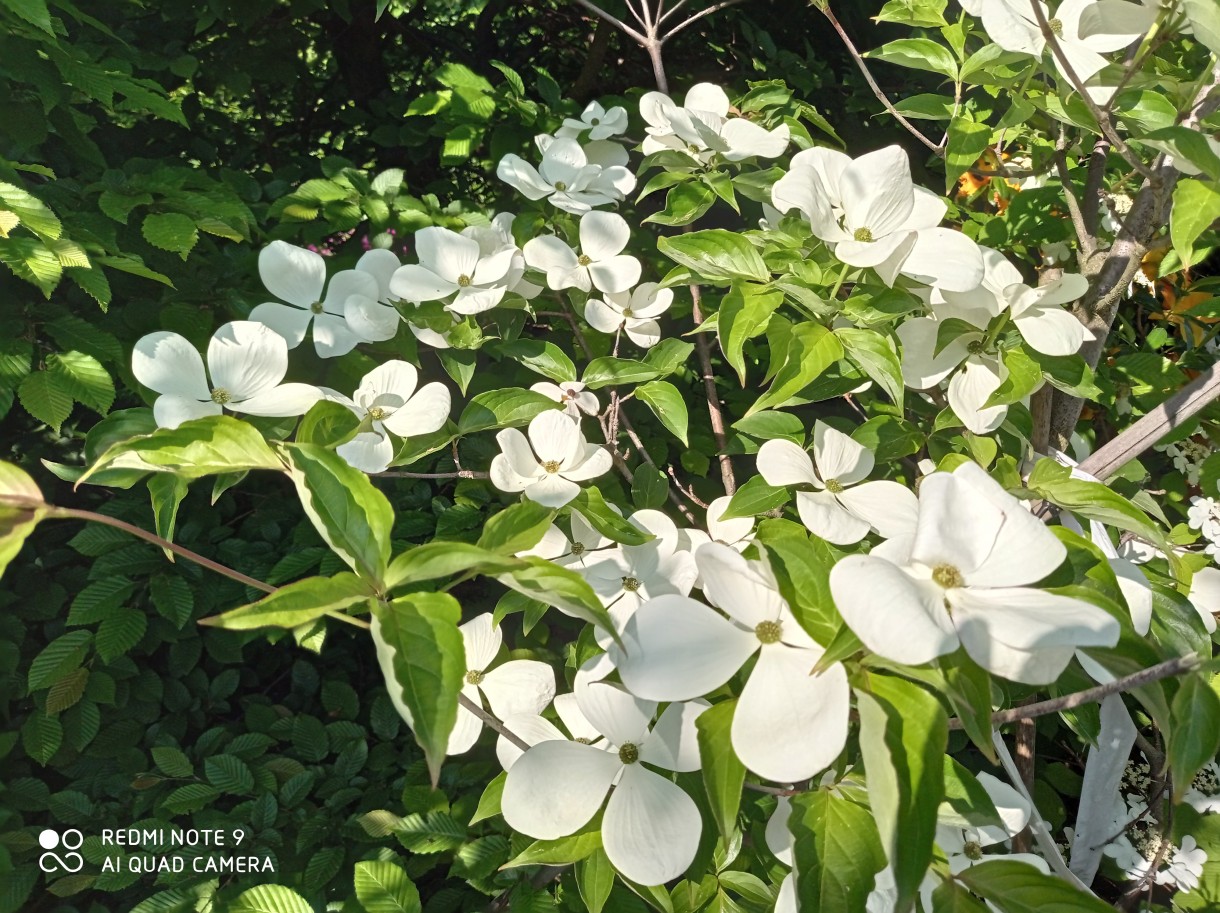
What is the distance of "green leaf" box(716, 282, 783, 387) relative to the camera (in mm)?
697

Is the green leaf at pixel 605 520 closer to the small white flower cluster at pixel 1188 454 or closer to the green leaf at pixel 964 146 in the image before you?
the green leaf at pixel 964 146

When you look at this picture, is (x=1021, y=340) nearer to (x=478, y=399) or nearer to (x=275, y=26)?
(x=478, y=399)

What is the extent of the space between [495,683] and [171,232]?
725 mm

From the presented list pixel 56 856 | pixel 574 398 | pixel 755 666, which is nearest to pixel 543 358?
pixel 574 398

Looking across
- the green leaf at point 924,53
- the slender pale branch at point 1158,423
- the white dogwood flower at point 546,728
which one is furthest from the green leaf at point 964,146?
the white dogwood flower at point 546,728

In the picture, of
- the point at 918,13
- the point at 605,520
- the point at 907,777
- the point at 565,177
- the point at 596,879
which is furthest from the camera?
the point at 565,177

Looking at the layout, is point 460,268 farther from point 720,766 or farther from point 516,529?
point 720,766

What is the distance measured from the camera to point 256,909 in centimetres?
78

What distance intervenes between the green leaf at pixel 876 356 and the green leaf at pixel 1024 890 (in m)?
0.34

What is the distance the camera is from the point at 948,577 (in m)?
0.47

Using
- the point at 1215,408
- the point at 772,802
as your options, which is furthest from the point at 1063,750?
the point at 772,802

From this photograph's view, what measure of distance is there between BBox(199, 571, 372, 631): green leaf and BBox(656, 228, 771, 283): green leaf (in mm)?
441

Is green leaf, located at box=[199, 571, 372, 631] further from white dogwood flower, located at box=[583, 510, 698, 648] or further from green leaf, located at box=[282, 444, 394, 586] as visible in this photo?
white dogwood flower, located at box=[583, 510, 698, 648]

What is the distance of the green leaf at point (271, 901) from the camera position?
2.57 ft
